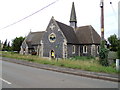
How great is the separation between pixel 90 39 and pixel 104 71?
79.8ft

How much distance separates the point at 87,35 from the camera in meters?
38.0

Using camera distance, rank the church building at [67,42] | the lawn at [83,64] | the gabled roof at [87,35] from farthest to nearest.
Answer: the gabled roof at [87,35], the church building at [67,42], the lawn at [83,64]

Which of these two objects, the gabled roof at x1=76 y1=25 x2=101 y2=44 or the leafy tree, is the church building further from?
the leafy tree

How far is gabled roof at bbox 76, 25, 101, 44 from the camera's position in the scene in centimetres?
3629

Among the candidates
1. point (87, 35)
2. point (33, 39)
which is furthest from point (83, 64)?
point (33, 39)

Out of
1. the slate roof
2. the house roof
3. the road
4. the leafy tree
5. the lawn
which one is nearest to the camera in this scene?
the road

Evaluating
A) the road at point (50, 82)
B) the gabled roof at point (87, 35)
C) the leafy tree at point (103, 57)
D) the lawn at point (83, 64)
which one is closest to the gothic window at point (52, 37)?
the gabled roof at point (87, 35)

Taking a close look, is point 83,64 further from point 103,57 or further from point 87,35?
point 87,35

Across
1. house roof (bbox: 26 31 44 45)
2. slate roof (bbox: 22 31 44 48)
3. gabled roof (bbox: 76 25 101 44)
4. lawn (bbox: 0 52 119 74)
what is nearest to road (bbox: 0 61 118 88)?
lawn (bbox: 0 52 119 74)

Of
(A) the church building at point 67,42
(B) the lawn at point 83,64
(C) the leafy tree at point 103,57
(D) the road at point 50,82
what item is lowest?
(D) the road at point 50,82

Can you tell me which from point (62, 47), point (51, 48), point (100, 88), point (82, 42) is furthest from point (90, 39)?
A: point (100, 88)

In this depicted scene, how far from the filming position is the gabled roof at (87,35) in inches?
1429

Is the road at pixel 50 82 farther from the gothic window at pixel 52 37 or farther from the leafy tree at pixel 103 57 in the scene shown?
the gothic window at pixel 52 37

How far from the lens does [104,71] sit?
12828mm
